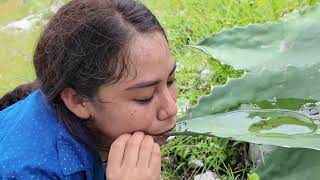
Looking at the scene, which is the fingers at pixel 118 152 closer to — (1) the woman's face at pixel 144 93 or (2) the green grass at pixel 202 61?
(1) the woman's face at pixel 144 93

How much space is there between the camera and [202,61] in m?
1.70

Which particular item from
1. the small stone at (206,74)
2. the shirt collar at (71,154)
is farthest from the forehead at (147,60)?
the small stone at (206,74)

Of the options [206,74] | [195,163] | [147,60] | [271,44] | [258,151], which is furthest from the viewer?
[206,74]

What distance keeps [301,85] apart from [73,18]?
1.20 ft

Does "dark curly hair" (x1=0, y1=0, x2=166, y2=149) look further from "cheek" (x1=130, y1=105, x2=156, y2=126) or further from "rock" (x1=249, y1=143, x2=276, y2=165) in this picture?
"rock" (x1=249, y1=143, x2=276, y2=165)

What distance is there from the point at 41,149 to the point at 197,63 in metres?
0.87

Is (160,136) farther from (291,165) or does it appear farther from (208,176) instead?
(208,176)

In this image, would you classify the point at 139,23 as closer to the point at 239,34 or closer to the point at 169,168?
the point at 239,34

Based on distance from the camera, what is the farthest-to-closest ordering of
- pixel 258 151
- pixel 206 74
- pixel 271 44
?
pixel 206 74
pixel 258 151
pixel 271 44

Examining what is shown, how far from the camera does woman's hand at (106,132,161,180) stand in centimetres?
84

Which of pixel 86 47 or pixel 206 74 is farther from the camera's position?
pixel 206 74

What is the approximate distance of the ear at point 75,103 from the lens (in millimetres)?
900

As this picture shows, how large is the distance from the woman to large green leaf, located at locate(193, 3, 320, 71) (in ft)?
0.50

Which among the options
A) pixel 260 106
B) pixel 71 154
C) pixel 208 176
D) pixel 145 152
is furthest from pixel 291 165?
pixel 208 176
